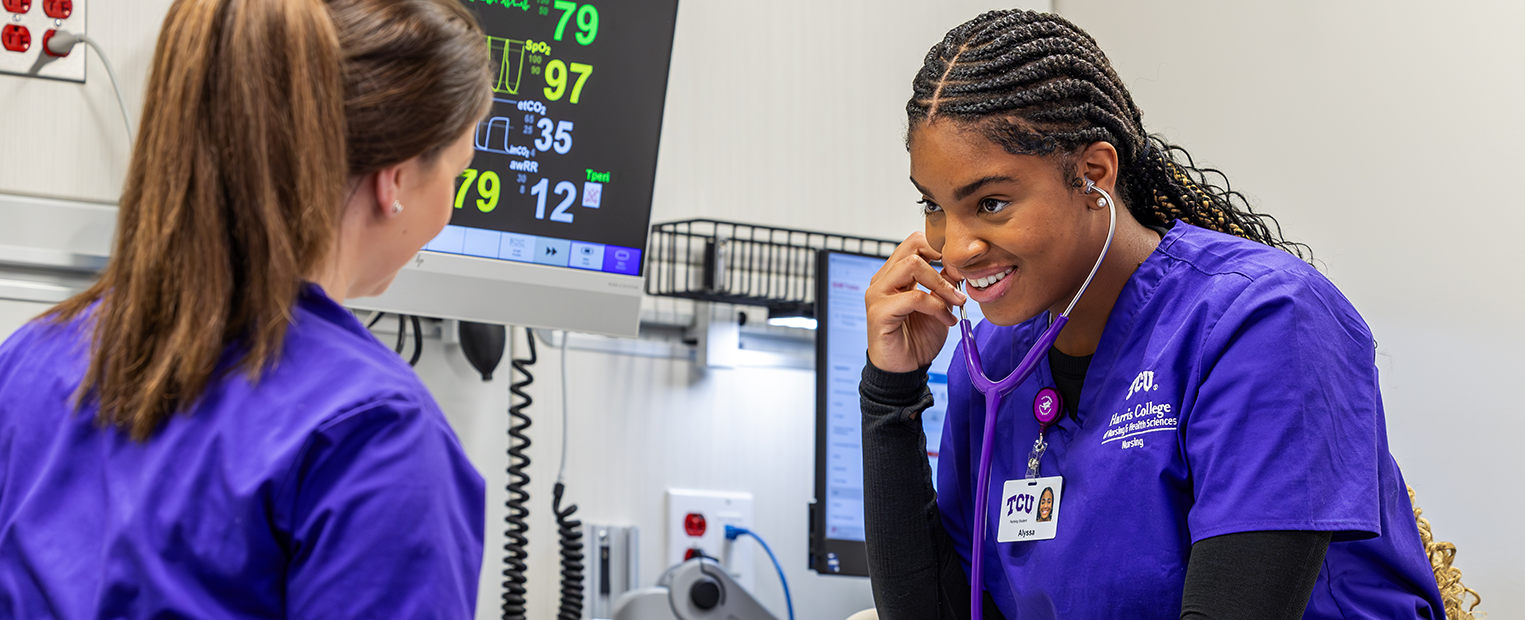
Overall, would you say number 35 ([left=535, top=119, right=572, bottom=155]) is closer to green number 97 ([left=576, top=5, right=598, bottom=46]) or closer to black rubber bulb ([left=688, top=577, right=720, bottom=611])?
green number 97 ([left=576, top=5, right=598, bottom=46])

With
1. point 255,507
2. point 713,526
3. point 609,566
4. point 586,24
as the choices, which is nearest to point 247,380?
point 255,507

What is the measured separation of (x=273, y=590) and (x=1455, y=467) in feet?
5.08

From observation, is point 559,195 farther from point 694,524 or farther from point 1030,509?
point 1030,509

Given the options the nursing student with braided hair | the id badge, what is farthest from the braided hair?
the id badge

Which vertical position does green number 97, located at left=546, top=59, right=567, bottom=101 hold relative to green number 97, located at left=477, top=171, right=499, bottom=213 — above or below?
above

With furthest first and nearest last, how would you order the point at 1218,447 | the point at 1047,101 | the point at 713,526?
the point at 713,526 < the point at 1047,101 < the point at 1218,447

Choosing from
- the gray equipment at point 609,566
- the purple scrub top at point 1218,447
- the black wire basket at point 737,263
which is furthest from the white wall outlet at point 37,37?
the purple scrub top at point 1218,447

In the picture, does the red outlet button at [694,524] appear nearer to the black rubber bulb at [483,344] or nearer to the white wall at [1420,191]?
the black rubber bulb at [483,344]

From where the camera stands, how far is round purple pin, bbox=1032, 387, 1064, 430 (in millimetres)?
1117

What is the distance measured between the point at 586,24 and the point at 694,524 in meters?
0.78

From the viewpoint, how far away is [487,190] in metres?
1.59

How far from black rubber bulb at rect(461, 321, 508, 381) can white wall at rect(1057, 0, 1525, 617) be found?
1.23m

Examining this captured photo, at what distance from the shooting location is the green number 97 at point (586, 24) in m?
1.63

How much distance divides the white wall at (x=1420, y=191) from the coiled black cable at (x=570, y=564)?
3.76 ft
